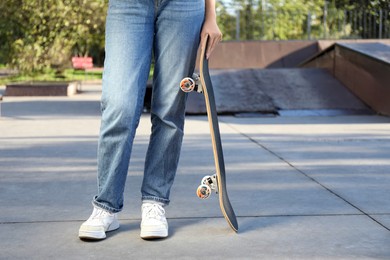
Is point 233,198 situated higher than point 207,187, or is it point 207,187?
point 207,187

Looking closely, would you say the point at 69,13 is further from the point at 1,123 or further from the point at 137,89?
the point at 137,89

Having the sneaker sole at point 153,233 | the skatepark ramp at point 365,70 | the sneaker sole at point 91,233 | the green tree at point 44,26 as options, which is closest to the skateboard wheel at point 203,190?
the sneaker sole at point 153,233

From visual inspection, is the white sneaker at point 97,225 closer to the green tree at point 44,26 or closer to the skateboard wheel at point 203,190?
the skateboard wheel at point 203,190

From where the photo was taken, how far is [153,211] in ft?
12.6

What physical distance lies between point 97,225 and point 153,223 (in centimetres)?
27

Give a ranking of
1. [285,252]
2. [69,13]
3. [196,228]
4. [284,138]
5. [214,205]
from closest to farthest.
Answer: [285,252] < [196,228] < [214,205] < [284,138] < [69,13]

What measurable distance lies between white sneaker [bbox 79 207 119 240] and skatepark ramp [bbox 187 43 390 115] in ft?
28.4

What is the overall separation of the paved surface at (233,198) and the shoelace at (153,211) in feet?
0.42

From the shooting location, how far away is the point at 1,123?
35.5 ft

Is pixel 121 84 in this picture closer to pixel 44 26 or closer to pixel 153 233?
pixel 153 233

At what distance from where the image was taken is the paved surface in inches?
140

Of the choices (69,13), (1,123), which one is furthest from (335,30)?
(1,123)

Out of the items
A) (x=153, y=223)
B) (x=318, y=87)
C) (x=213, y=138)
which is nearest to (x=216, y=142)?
(x=213, y=138)

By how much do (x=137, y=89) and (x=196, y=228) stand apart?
829 millimetres
